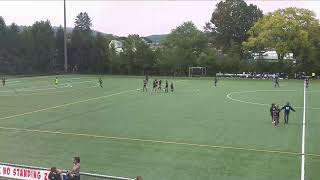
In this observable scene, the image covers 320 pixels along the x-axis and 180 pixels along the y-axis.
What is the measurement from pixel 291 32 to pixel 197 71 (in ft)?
66.3

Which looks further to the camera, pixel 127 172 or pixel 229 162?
pixel 229 162

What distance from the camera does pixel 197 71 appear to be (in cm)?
9594

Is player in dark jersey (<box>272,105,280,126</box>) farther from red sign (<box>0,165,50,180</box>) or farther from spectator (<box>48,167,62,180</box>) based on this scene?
spectator (<box>48,167,62,180</box>)

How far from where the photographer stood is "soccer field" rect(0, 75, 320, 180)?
1984 cm

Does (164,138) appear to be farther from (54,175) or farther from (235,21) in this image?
(235,21)

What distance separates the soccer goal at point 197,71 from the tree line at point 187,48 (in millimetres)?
1183

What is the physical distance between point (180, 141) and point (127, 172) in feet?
22.0

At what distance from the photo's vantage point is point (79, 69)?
4323 inches

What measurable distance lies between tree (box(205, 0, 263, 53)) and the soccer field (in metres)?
73.1

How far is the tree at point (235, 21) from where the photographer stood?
116688 millimetres

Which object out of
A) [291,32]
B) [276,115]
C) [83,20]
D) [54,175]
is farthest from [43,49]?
[54,175]

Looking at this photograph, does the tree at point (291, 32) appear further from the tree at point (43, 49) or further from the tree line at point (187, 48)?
the tree at point (43, 49)

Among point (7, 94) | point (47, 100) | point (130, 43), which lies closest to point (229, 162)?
point (47, 100)

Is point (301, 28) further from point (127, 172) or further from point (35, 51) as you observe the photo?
point (127, 172)
